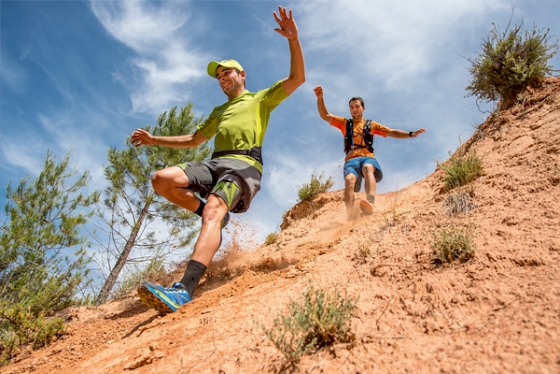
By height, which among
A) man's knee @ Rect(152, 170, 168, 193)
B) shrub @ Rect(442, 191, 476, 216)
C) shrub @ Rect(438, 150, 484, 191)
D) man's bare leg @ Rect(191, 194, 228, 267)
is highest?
shrub @ Rect(438, 150, 484, 191)

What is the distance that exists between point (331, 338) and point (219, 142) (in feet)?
7.65

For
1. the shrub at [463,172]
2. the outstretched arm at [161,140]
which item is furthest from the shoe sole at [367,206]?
the outstretched arm at [161,140]

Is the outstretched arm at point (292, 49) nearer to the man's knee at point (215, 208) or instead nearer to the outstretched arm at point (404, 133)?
the man's knee at point (215, 208)

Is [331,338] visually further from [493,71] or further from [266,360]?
[493,71]

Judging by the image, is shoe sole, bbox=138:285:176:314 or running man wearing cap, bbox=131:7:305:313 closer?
shoe sole, bbox=138:285:176:314

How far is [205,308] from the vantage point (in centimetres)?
264

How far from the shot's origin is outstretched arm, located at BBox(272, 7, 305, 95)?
10.3 feet

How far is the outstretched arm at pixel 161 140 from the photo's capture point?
3.80m

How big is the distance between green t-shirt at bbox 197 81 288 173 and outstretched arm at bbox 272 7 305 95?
0.49 ft

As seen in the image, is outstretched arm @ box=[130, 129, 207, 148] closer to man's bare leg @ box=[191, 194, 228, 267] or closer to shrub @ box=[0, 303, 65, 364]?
man's bare leg @ box=[191, 194, 228, 267]

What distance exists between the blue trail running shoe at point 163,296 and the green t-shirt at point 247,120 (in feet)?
4.25

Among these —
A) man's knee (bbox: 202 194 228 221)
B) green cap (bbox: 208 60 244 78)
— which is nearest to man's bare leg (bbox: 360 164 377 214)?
green cap (bbox: 208 60 244 78)

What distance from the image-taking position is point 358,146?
217 inches

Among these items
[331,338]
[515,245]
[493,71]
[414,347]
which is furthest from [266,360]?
[493,71]
